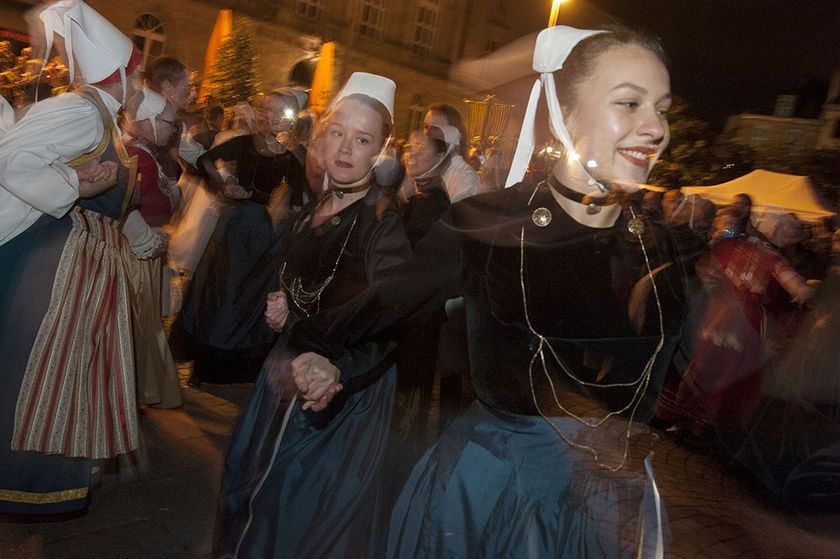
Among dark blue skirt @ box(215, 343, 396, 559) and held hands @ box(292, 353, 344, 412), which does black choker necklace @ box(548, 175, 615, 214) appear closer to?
held hands @ box(292, 353, 344, 412)

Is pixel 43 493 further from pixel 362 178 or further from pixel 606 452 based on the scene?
pixel 606 452

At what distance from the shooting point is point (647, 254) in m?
1.92

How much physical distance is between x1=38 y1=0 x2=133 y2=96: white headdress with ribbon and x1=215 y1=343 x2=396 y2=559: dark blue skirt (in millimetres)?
1598

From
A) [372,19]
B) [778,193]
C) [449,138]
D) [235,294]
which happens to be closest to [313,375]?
[235,294]

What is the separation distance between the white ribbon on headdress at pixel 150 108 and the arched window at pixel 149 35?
17.6 metres

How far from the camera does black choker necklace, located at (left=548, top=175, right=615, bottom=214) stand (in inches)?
75.7

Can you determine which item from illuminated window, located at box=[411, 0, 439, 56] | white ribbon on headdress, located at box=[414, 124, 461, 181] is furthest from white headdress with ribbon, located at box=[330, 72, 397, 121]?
illuminated window, located at box=[411, 0, 439, 56]

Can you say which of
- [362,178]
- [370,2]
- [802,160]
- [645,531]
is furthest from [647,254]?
[802,160]

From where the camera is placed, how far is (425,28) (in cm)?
2842

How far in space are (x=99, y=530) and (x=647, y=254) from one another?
2.76m

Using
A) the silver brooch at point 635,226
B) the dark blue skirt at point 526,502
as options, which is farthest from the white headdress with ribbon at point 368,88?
the dark blue skirt at point 526,502

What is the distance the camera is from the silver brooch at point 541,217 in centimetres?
191

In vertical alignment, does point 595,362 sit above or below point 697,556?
above

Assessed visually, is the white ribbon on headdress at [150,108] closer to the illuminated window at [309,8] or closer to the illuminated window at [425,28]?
the illuminated window at [309,8]
